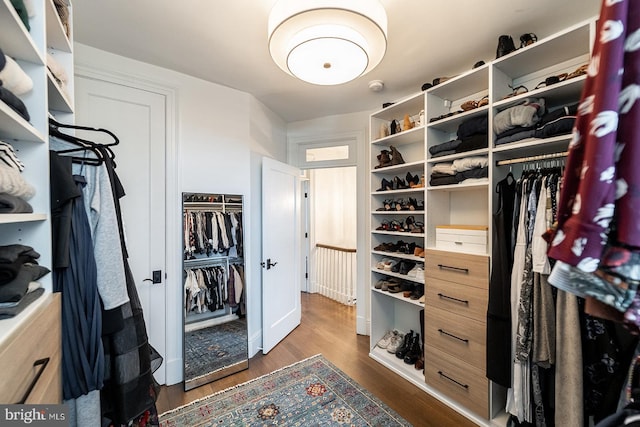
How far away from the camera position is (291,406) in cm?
187

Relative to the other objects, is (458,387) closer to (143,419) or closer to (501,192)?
(501,192)

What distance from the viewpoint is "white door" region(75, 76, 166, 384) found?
1.96m

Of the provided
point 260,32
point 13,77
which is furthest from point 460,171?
point 13,77

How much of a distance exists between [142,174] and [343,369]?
2.35 meters

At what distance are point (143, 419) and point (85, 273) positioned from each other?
2.49ft

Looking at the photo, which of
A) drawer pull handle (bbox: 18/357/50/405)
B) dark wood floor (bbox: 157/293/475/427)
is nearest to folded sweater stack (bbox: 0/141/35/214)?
drawer pull handle (bbox: 18/357/50/405)

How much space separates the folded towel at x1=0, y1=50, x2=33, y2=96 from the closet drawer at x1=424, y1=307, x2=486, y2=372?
7.75ft

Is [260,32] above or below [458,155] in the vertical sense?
above

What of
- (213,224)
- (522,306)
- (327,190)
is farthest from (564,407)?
(327,190)

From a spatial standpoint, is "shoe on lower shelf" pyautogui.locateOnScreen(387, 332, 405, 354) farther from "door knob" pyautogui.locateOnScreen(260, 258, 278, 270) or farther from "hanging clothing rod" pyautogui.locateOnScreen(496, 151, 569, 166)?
"hanging clothing rod" pyautogui.locateOnScreen(496, 151, 569, 166)

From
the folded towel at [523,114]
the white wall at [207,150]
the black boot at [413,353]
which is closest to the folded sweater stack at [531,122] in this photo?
the folded towel at [523,114]

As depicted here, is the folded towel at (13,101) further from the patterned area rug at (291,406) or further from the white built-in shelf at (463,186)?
the white built-in shelf at (463,186)

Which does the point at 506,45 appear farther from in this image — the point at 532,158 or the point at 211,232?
the point at 211,232

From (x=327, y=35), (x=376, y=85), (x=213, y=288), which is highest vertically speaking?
Answer: (x=376, y=85)
